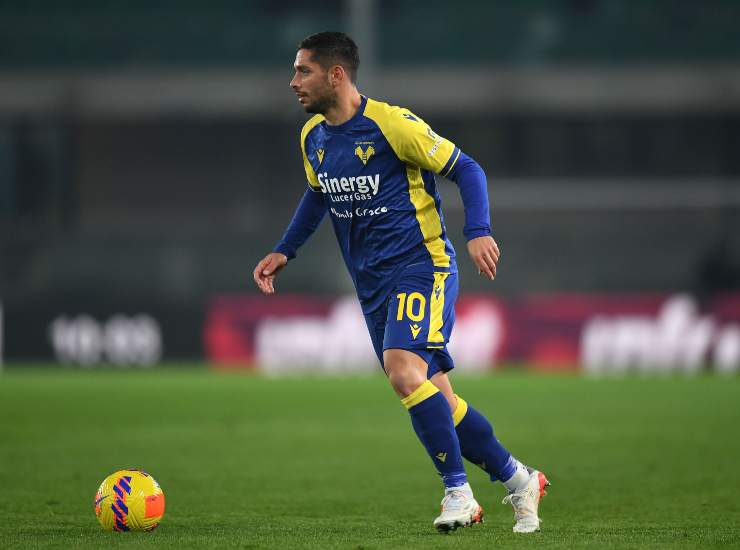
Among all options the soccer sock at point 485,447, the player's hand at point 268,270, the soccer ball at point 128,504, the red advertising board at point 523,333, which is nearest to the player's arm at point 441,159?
the soccer sock at point 485,447

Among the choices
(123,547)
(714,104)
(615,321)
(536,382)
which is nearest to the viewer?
(123,547)

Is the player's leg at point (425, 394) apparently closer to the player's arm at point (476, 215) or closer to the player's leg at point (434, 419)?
the player's leg at point (434, 419)

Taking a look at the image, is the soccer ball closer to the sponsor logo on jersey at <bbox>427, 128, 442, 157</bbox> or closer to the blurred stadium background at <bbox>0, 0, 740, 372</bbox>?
the sponsor logo on jersey at <bbox>427, 128, 442, 157</bbox>

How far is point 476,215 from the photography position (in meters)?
5.60

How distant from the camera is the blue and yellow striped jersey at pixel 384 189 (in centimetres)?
574

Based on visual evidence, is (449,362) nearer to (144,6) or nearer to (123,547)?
(123,547)

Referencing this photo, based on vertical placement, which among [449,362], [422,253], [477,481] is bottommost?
[477,481]

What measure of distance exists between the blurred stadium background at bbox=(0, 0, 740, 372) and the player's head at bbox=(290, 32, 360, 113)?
15.5 metres

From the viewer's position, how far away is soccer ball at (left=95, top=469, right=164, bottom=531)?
5586 mm

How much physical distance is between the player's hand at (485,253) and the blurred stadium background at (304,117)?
15.6m

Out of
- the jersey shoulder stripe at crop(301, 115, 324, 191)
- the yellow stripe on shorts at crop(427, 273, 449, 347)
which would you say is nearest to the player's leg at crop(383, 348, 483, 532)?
the yellow stripe on shorts at crop(427, 273, 449, 347)

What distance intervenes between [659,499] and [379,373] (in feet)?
39.5

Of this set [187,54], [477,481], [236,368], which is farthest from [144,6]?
[477,481]

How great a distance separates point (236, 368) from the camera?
19.1 meters
